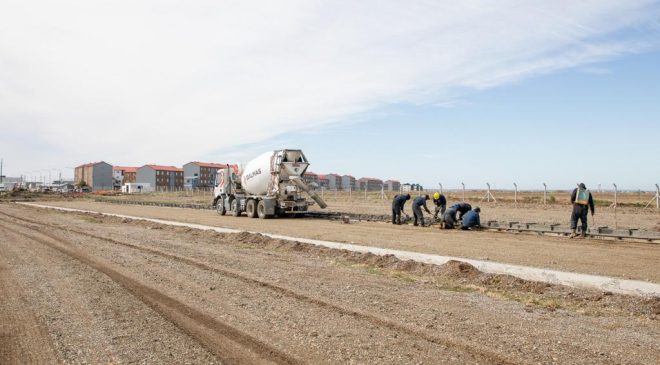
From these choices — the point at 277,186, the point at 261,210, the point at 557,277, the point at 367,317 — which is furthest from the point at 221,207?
the point at 367,317

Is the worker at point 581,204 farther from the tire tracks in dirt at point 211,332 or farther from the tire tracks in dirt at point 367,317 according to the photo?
the tire tracks in dirt at point 211,332

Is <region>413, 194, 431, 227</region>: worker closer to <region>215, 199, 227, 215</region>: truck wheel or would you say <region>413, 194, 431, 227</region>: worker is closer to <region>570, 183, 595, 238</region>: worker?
<region>570, 183, 595, 238</region>: worker

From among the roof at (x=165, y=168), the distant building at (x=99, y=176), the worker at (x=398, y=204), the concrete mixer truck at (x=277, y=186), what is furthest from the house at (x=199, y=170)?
the worker at (x=398, y=204)

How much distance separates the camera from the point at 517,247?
49.4 ft

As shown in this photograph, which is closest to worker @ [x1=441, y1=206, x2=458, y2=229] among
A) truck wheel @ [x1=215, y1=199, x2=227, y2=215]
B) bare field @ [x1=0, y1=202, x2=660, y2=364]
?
bare field @ [x1=0, y1=202, x2=660, y2=364]

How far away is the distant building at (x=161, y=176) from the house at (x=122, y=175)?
8.50 meters

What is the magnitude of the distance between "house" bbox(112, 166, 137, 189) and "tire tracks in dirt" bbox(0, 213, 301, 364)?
143m

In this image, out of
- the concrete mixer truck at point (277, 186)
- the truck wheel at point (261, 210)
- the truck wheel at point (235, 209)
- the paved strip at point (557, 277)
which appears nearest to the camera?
the paved strip at point (557, 277)

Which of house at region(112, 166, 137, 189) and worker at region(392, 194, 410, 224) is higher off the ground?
house at region(112, 166, 137, 189)

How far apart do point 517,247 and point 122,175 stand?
14983 cm

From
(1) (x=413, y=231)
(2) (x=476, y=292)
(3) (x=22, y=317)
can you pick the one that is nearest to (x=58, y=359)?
(3) (x=22, y=317)

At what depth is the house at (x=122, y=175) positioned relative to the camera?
145 meters

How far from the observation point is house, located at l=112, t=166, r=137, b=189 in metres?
145

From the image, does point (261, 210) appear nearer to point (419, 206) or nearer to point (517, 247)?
point (419, 206)
